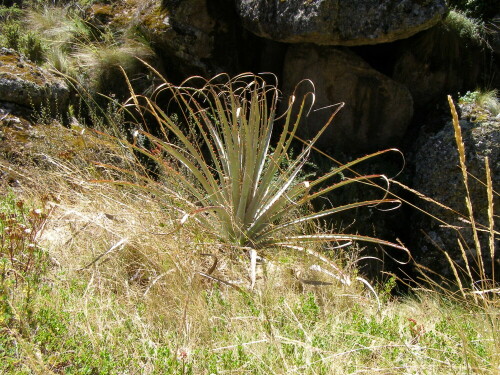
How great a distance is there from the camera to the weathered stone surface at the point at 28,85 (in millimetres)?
4453

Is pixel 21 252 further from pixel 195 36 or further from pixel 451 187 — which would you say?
pixel 451 187

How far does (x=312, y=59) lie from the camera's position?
18.1 feet

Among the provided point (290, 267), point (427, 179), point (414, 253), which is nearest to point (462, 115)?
point (427, 179)

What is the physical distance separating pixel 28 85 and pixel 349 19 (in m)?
2.98

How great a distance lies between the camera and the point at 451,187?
511 centimetres

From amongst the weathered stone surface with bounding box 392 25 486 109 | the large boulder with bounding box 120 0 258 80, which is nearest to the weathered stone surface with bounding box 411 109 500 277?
the weathered stone surface with bounding box 392 25 486 109

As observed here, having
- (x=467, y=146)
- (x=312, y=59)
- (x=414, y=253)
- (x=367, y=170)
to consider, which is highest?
(x=312, y=59)

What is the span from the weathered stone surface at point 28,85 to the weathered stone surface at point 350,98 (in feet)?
7.78

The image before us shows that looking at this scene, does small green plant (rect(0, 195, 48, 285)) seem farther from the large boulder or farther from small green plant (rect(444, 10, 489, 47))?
small green plant (rect(444, 10, 489, 47))

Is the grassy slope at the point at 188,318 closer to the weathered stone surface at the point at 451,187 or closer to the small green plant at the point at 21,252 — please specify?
the small green plant at the point at 21,252

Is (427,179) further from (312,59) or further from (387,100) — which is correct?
(312,59)

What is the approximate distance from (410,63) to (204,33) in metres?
2.28

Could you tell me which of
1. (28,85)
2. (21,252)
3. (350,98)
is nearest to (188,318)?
(21,252)

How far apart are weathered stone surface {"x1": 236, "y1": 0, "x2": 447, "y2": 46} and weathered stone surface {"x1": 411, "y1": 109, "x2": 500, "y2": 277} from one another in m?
1.19
